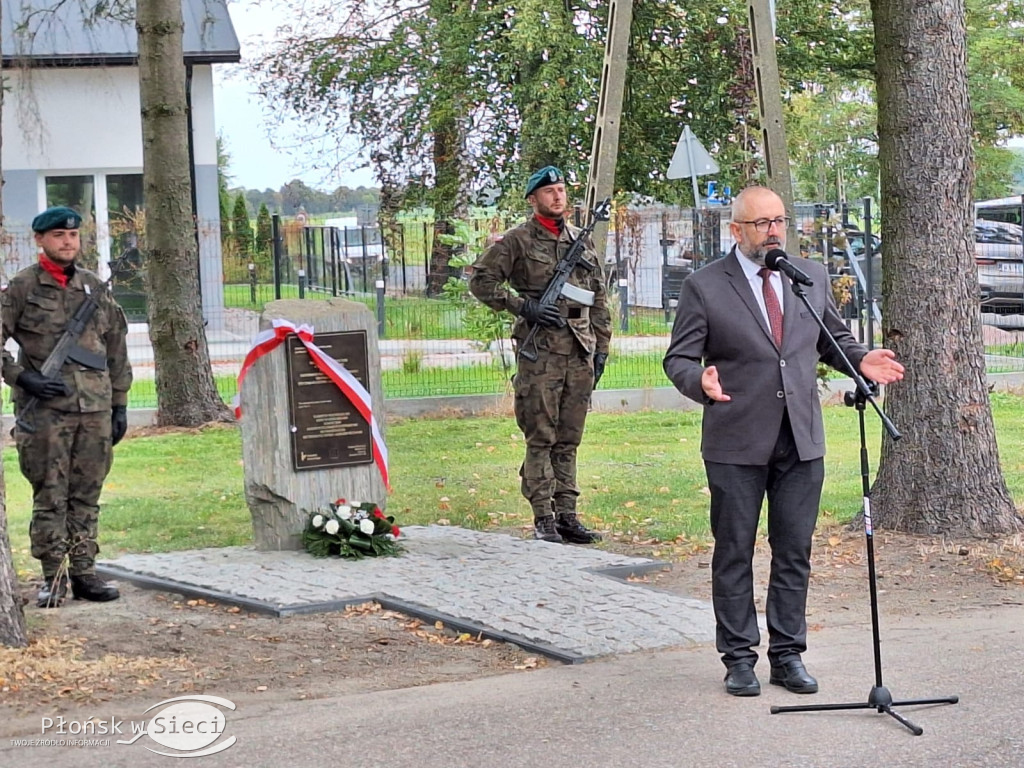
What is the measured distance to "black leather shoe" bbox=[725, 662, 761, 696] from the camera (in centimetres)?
638

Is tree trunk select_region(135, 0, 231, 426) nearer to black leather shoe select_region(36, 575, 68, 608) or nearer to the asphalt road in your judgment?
black leather shoe select_region(36, 575, 68, 608)

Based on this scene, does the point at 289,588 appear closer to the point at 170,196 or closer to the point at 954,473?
the point at 954,473

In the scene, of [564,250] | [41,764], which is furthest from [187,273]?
[41,764]

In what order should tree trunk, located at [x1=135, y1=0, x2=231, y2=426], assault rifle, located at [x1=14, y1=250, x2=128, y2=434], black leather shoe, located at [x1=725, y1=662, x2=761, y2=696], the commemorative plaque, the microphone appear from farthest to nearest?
tree trunk, located at [x1=135, y1=0, x2=231, y2=426] → the commemorative plaque → assault rifle, located at [x1=14, y1=250, x2=128, y2=434] → black leather shoe, located at [x1=725, y1=662, x2=761, y2=696] → the microphone

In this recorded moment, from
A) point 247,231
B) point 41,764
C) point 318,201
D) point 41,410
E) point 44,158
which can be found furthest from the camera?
point 318,201

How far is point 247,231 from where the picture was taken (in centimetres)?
2170

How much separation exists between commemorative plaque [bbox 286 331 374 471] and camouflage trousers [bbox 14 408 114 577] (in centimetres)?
124

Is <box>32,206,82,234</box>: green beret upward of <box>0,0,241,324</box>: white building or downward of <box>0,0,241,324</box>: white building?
downward

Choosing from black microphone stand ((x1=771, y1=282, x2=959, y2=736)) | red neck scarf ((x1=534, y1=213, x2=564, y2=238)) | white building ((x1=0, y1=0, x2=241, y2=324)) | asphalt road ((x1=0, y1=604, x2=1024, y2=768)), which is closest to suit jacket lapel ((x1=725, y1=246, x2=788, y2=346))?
black microphone stand ((x1=771, y1=282, x2=959, y2=736))

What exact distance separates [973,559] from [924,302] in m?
1.60

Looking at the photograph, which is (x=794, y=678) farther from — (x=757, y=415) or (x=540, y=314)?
(x=540, y=314)

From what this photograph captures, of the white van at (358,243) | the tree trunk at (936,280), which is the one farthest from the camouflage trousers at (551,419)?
the white van at (358,243)

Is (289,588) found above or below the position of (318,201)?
below

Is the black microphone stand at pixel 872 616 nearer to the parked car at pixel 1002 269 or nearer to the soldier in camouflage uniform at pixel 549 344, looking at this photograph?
the soldier in camouflage uniform at pixel 549 344
